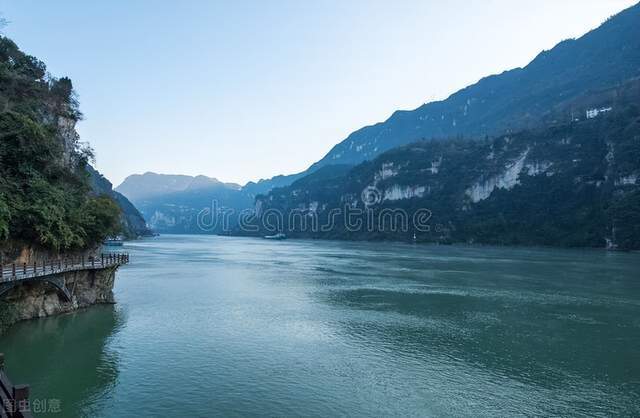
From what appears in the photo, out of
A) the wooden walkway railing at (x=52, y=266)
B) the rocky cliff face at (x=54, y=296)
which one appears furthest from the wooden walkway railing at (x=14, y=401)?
the rocky cliff face at (x=54, y=296)

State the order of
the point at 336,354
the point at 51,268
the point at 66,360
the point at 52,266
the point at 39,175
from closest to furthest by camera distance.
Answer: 1. the point at 66,360
2. the point at 336,354
3. the point at 51,268
4. the point at 52,266
5. the point at 39,175

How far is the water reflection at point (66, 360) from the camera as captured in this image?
797 inches

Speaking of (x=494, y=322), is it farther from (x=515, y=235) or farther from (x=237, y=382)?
(x=515, y=235)

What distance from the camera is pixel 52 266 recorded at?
32375mm

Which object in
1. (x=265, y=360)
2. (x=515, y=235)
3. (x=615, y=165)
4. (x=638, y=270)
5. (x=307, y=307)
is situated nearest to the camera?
(x=265, y=360)

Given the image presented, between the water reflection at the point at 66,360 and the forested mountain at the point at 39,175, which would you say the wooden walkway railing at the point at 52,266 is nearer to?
the forested mountain at the point at 39,175

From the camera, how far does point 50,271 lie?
31.8 meters

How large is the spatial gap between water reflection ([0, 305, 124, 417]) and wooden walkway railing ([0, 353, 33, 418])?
8.55 m

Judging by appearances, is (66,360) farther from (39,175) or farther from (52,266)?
(39,175)

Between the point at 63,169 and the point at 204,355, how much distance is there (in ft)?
83.9

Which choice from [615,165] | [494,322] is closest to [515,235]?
[615,165]

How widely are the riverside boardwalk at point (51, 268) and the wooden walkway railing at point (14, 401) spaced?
18133mm

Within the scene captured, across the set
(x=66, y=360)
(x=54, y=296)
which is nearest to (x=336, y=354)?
(x=66, y=360)

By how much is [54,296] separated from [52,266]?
15.3 ft
